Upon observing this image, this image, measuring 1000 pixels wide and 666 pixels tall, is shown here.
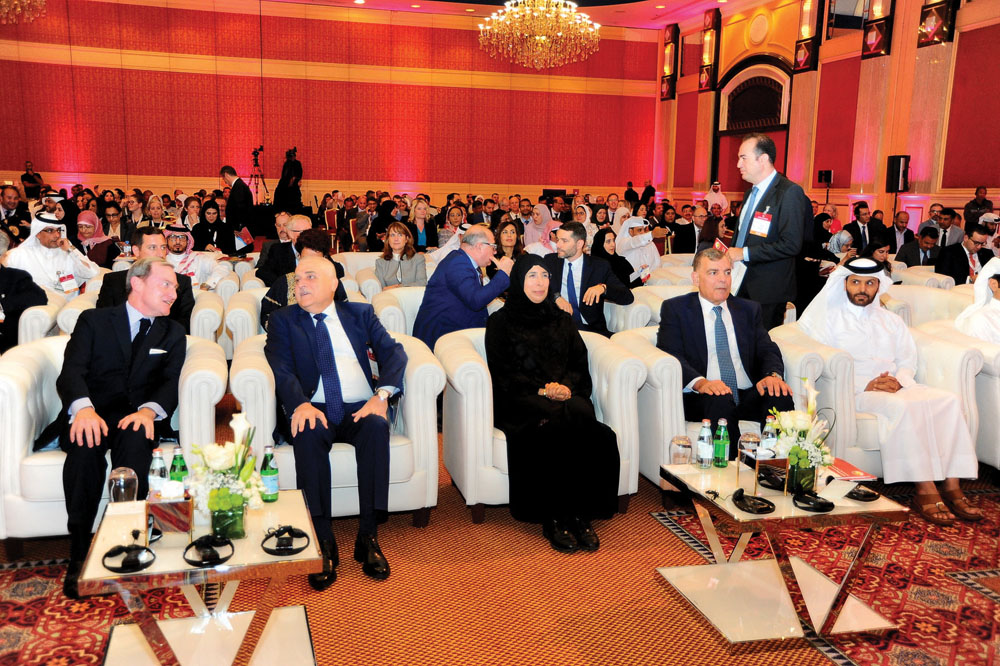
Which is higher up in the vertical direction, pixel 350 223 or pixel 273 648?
pixel 350 223

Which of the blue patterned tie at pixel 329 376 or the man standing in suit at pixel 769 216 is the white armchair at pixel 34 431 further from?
the man standing in suit at pixel 769 216

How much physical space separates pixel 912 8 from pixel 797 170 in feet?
11.5

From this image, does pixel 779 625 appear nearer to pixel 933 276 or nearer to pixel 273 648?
pixel 273 648

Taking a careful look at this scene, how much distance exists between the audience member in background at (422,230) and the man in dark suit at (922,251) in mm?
5544

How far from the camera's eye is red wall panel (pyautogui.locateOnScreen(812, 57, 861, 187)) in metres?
13.6

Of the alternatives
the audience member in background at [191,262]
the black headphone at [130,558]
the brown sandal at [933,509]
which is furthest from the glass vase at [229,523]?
the audience member in background at [191,262]

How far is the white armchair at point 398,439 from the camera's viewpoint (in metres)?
3.67

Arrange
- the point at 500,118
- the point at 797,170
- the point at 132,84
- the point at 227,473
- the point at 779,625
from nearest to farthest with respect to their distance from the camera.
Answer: the point at 227,473, the point at 779,625, the point at 797,170, the point at 132,84, the point at 500,118

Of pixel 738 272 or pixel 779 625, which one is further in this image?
pixel 738 272

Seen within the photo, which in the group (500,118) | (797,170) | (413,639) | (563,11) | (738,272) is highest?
(563,11)

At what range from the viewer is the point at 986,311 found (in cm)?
498

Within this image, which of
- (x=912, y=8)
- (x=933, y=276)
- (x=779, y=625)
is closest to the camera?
(x=779, y=625)

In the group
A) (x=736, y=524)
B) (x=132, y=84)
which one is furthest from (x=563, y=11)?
(x=736, y=524)

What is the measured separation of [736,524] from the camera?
2953 mm
